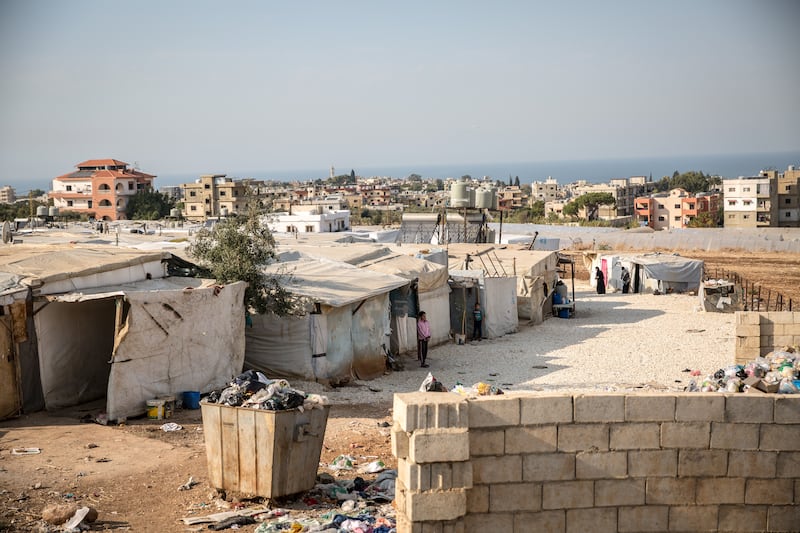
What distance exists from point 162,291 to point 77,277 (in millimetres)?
1321

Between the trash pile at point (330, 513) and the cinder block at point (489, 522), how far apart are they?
→ 1016 millimetres

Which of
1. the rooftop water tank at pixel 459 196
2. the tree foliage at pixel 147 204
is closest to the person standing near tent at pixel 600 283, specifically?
the rooftop water tank at pixel 459 196

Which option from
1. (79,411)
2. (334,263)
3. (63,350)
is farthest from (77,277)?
(334,263)

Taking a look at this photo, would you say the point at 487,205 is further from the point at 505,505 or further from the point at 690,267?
the point at 505,505

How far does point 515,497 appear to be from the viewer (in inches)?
299

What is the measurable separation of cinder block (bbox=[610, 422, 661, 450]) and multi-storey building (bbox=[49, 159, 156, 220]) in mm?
74323

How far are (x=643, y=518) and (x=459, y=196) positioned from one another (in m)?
26.7

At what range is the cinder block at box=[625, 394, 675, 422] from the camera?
7597 millimetres

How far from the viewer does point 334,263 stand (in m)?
17.7

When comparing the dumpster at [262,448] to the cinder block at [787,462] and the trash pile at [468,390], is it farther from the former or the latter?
A: the cinder block at [787,462]

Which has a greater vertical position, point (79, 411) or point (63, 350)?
point (63, 350)

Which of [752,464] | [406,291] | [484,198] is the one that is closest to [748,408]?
[752,464]

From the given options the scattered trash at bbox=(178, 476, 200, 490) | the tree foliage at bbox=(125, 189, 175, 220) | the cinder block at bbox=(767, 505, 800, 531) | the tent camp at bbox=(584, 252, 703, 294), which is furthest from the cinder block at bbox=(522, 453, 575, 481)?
the tree foliage at bbox=(125, 189, 175, 220)

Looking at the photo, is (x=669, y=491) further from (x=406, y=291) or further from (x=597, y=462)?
(x=406, y=291)
